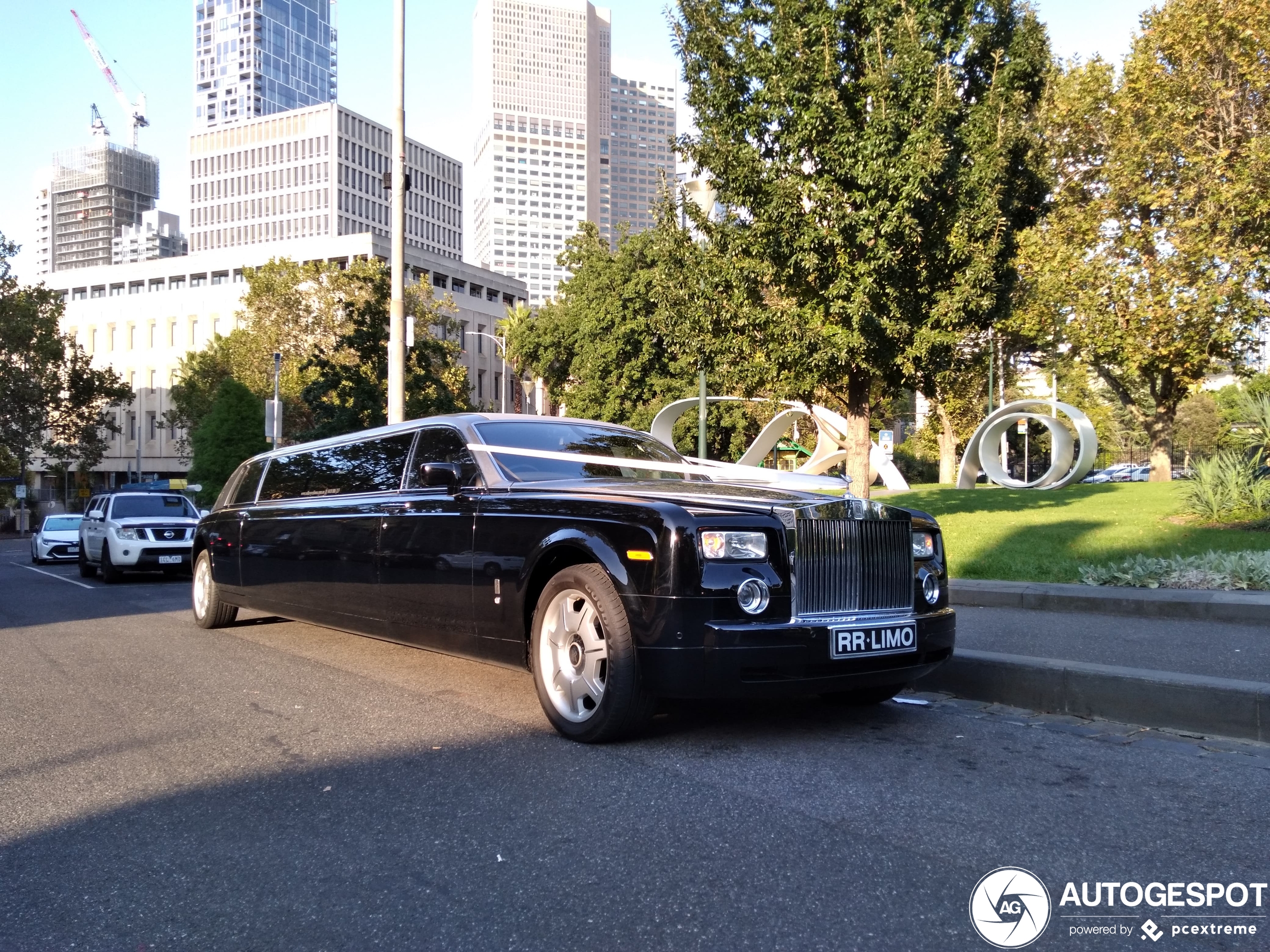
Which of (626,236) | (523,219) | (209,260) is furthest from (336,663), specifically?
(523,219)

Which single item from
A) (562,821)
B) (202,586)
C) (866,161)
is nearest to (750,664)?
(562,821)

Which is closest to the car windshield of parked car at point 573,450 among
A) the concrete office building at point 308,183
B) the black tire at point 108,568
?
the black tire at point 108,568

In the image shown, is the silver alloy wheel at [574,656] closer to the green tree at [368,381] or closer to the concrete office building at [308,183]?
the green tree at [368,381]

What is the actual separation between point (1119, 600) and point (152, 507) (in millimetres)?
14919

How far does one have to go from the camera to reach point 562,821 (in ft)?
11.6

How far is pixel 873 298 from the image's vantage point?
14133 millimetres

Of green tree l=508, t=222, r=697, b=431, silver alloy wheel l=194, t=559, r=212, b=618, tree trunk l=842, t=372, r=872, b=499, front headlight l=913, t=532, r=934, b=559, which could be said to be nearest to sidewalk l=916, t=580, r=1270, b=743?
front headlight l=913, t=532, r=934, b=559

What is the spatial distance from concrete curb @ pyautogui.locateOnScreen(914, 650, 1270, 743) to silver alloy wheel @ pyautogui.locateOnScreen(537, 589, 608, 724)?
91.4 inches

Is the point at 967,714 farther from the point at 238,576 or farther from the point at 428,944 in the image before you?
the point at 238,576

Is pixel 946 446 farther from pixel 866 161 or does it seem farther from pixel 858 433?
pixel 866 161

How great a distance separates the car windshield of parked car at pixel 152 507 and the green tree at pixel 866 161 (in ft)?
32.5

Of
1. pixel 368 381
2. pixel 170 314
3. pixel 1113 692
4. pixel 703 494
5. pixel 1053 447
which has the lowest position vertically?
pixel 1113 692

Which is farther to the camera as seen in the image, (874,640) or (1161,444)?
(1161,444)

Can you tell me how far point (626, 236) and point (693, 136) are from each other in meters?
26.5
